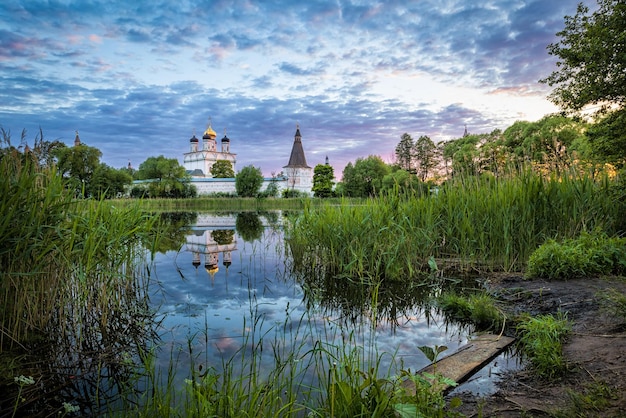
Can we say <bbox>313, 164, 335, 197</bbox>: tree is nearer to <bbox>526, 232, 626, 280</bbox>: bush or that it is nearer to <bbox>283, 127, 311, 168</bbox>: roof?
<bbox>283, 127, 311, 168</bbox>: roof

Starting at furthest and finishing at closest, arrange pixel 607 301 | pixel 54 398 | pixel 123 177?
pixel 123 177 → pixel 607 301 → pixel 54 398

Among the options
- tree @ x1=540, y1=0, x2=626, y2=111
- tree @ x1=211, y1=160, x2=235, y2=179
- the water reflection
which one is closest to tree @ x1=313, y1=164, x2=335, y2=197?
tree @ x1=211, y1=160, x2=235, y2=179

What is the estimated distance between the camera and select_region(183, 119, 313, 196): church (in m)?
67.1

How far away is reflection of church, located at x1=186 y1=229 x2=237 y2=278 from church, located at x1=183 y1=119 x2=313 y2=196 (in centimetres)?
4219

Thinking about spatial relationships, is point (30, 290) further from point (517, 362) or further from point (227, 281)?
point (517, 362)

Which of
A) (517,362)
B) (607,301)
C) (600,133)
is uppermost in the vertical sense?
(600,133)

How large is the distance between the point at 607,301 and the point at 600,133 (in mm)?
10651

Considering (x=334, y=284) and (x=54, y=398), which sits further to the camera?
(x=334, y=284)

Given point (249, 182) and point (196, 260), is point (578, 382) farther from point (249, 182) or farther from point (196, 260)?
point (249, 182)

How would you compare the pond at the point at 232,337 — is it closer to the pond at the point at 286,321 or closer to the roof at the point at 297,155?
the pond at the point at 286,321

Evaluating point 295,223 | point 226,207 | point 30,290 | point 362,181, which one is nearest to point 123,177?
point 226,207

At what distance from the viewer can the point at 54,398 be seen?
2561mm

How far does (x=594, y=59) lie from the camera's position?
36.4 ft

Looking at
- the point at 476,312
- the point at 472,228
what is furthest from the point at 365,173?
the point at 476,312
